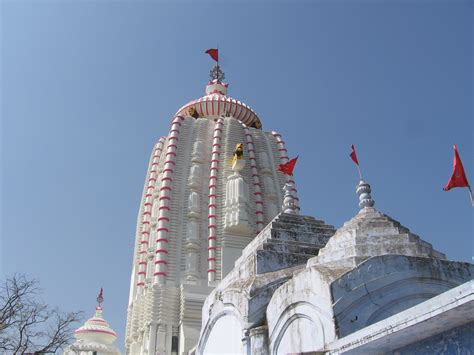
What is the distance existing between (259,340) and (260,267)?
245 cm

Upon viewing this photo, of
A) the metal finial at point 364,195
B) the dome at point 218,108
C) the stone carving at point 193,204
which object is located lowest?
the metal finial at point 364,195

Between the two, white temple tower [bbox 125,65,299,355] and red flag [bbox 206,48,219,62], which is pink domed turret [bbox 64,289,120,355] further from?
red flag [bbox 206,48,219,62]

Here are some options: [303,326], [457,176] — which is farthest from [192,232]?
[457,176]

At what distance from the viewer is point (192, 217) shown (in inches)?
1019

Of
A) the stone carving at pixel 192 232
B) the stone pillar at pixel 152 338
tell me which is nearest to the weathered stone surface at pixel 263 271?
the stone pillar at pixel 152 338

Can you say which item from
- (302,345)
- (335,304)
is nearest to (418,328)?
(335,304)

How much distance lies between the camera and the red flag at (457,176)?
902 centimetres

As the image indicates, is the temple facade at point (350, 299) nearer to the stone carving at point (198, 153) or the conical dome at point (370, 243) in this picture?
the conical dome at point (370, 243)

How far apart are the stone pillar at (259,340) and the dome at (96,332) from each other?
22.2 metres

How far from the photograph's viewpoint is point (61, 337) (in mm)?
19516

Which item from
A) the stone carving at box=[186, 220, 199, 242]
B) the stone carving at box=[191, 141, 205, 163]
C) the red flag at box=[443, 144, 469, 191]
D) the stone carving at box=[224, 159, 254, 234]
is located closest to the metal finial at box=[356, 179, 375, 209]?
the red flag at box=[443, 144, 469, 191]

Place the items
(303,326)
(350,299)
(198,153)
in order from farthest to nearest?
(198,153)
(303,326)
(350,299)

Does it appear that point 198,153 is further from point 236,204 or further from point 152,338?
point 152,338

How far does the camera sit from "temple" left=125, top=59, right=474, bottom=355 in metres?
7.55
